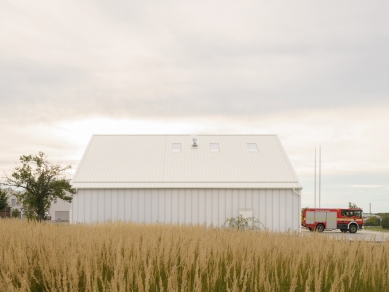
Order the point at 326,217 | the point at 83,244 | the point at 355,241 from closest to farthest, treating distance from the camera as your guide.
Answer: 1. the point at 83,244
2. the point at 355,241
3. the point at 326,217

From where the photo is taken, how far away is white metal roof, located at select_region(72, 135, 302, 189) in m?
24.2

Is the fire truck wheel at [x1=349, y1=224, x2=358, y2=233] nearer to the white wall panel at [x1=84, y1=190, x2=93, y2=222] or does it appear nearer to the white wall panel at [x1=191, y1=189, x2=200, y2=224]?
the white wall panel at [x1=191, y1=189, x2=200, y2=224]

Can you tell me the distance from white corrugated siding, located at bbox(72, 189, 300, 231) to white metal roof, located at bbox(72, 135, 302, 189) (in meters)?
0.43

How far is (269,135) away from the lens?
29.7 meters

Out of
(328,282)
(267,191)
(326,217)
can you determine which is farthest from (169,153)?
(328,282)

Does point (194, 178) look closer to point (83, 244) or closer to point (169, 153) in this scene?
point (169, 153)

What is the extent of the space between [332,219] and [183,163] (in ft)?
62.6

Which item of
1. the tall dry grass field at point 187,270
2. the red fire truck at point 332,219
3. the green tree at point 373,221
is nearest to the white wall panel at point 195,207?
the tall dry grass field at point 187,270

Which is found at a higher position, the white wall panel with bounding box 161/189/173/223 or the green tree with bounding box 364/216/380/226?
the white wall panel with bounding box 161/189/173/223

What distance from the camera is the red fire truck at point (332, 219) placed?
129ft

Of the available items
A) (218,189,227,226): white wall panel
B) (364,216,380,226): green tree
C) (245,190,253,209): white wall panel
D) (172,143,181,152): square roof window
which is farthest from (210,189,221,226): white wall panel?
(364,216,380,226): green tree

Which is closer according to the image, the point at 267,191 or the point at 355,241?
the point at 355,241

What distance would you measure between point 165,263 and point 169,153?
20909 mm

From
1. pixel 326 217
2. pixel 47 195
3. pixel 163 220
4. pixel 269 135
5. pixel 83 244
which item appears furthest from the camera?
pixel 326 217
